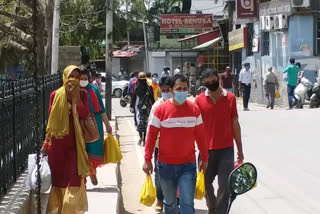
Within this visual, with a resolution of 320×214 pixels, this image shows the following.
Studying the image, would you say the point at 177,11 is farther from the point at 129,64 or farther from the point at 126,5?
the point at 126,5

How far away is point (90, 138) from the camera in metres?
6.68

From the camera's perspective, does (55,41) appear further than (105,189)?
Yes

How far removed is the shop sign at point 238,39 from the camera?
109ft

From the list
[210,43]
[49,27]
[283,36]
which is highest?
[210,43]

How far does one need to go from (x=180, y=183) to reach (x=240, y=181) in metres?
2.73

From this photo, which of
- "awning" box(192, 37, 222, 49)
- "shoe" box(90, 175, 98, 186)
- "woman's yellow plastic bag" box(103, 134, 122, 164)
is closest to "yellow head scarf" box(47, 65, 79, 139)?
"woman's yellow plastic bag" box(103, 134, 122, 164)

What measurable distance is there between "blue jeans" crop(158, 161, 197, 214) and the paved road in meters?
1.87

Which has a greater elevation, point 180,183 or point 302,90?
point 302,90

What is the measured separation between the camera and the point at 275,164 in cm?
1177

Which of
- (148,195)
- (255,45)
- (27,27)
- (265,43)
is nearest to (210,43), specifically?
(255,45)

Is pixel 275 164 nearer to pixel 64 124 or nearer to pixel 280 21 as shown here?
pixel 64 124

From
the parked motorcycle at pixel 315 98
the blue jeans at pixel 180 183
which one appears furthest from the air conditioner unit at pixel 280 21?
the blue jeans at pixel 180 183

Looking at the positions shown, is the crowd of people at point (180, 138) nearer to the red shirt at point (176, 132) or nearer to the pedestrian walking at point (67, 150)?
the red shirt at point (176, 132)

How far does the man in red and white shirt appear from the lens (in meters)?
6.66
